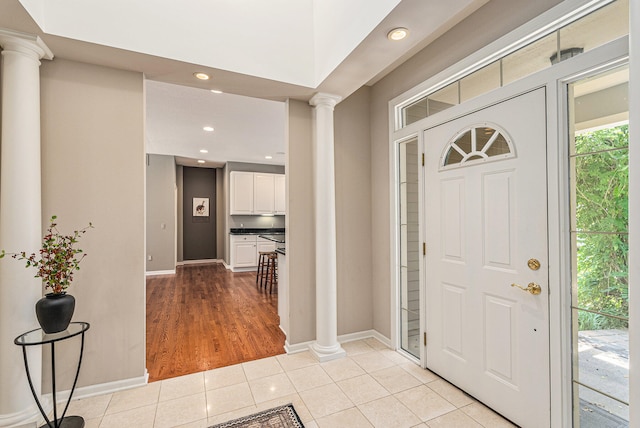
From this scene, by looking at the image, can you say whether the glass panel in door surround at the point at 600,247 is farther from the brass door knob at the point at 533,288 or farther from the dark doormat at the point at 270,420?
the dark doormat at the point at 270,420

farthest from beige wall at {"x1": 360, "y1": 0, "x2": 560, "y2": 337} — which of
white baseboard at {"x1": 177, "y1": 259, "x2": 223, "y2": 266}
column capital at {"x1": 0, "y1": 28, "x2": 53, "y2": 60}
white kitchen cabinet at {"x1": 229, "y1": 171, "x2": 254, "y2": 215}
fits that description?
white baseboard at {"x1": 177, "y1": 259, "x2": 223, "y2": 266}

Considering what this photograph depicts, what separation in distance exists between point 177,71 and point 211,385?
99.2 inches

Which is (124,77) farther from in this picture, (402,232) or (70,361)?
(402,232)

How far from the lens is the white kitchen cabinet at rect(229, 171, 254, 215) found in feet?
24.5

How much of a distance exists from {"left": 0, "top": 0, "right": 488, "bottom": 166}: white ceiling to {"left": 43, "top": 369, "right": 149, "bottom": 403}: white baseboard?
2430mm

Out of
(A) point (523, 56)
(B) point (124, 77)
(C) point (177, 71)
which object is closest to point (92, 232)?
(B) point (124, 77)

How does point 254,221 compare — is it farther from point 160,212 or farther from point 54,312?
point 54,312

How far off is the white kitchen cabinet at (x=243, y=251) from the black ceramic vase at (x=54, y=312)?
5.45 meters

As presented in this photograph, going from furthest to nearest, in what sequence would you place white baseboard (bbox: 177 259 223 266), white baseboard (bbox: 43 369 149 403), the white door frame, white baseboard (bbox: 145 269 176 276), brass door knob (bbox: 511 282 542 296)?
white baseboard (bbox: 177 259 223 266) < white baseboard (bbox: 145 269 176 276) < white baseboard (bbox: 43 369 149 403) < brass door knob (bbox: 511 282 542 296) < the white door frame

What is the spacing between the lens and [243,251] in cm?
732

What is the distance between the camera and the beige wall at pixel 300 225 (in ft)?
9.60

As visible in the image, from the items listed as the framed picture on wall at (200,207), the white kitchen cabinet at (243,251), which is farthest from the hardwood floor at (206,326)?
the framed picture on wall at (200,207)

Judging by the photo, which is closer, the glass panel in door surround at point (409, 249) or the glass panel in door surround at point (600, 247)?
the glass panel in door surround at point (600, 247)

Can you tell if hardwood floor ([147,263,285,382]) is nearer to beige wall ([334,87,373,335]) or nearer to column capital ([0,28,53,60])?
beige wall ([334,87,373,335])
